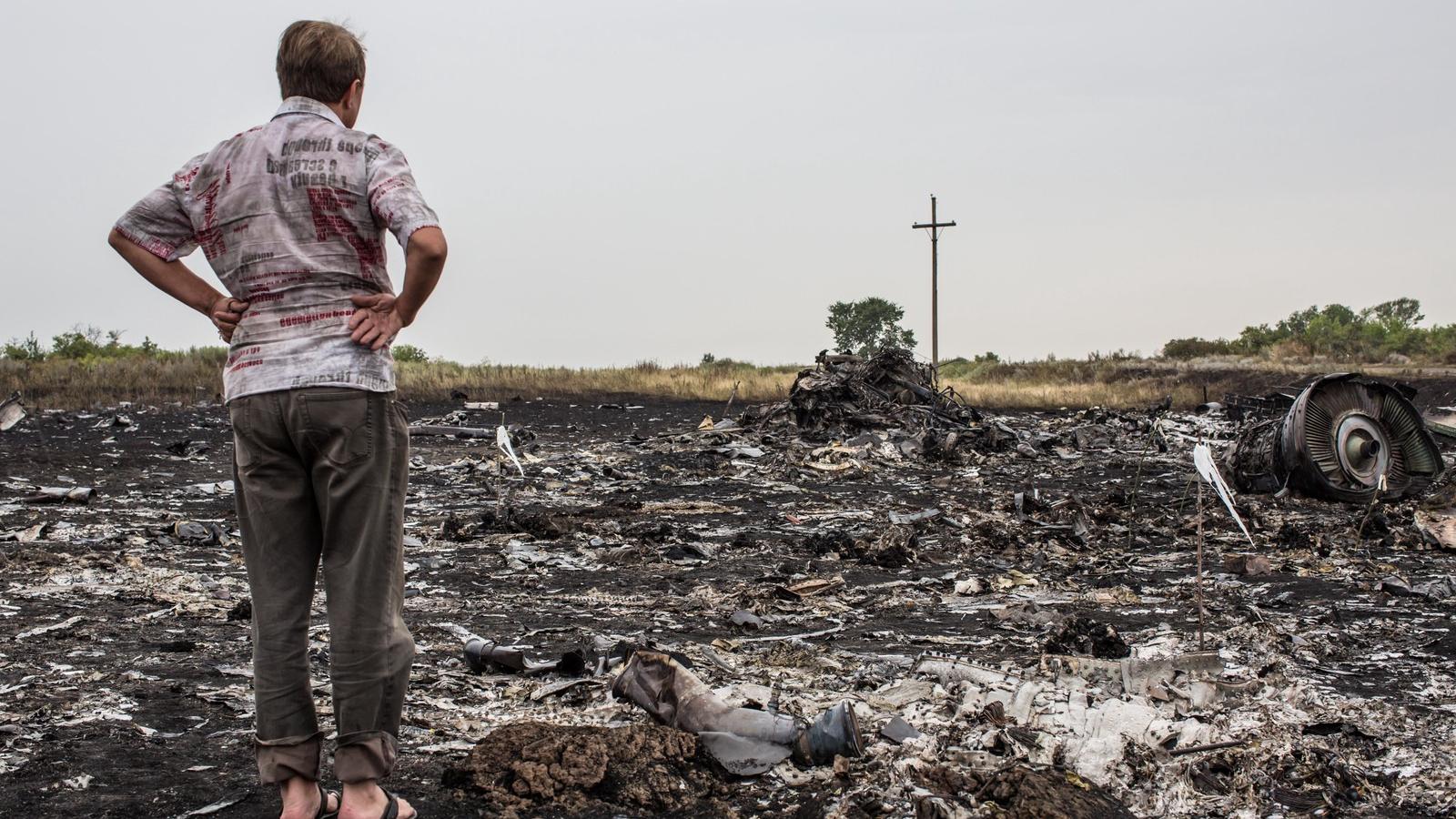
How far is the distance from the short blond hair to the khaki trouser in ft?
2.34

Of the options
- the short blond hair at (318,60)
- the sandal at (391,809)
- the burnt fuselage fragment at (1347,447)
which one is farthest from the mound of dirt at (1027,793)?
the burnt fuselage fragment at (1347,447)

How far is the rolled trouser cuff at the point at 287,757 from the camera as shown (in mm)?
2650

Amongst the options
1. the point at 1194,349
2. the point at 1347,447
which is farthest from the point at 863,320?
the point at 1347,447


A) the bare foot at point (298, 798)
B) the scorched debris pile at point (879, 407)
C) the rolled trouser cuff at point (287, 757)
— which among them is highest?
the scorched debris pile at point (879, 407)

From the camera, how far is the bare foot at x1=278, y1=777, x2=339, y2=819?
2.70 metres

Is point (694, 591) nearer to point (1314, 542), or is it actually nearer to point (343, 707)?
point (343, 707)

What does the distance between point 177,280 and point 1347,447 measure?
35.2 feet

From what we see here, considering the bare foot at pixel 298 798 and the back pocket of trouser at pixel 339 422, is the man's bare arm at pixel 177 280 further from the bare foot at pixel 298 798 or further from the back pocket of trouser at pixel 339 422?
the bare foot at pixel 298 798

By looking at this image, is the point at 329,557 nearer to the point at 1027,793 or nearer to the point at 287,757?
the point at 287,757

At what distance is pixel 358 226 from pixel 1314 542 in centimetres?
767

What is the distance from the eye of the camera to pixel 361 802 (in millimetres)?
2670

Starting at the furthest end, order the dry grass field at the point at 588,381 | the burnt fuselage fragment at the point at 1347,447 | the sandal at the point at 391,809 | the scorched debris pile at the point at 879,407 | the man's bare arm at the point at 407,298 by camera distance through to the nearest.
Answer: the dry grass field at the point at 588,381 < the scorched debris pile at the point at 879,407 < the burnt fuselage fragment at the point at 1347,447 < the sandal at the point at 391,809 < the man's bare arm at the point at 407,298

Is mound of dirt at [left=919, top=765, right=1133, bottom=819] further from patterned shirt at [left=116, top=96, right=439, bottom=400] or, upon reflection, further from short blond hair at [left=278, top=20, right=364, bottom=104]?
short blond hair at [left=278, top=20, right=364, bottom=104]

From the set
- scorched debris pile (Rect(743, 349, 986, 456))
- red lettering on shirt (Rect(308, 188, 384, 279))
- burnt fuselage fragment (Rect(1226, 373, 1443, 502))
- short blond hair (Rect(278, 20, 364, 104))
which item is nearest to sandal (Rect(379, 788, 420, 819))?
red lettering on shirt (Rect(308, 188, 384, 279))
